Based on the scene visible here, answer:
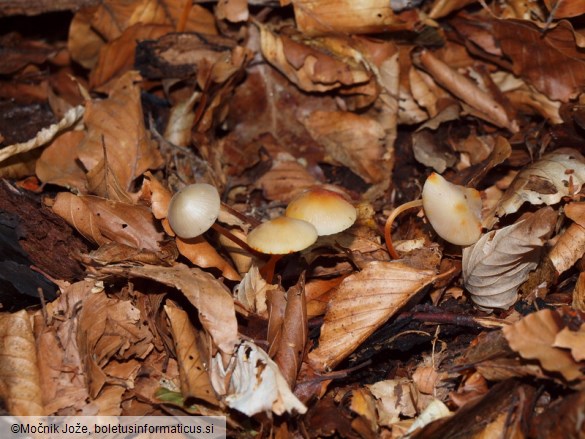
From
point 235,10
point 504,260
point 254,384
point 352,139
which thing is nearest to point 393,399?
point 254,384

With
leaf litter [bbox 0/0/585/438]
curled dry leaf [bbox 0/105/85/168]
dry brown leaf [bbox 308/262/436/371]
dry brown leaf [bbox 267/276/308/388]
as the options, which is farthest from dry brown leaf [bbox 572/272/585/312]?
curled dry leaf [bbox 0/105/85/168]

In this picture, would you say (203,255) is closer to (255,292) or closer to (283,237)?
(255,292)

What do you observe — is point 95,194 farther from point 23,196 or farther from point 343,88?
point 343,88

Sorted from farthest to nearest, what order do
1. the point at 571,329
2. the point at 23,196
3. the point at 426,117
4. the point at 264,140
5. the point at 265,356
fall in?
the point at 264,140 < the point at 426,117 < the point at 23,196 < the point at 265,356 < the point at 571,329

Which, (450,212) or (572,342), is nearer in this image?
(572,342)

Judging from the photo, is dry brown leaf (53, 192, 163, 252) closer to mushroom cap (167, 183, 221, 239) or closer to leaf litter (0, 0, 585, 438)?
leaf litter (0, 0, 585, 438)

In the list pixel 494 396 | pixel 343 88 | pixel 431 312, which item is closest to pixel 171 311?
pixel 431 312
